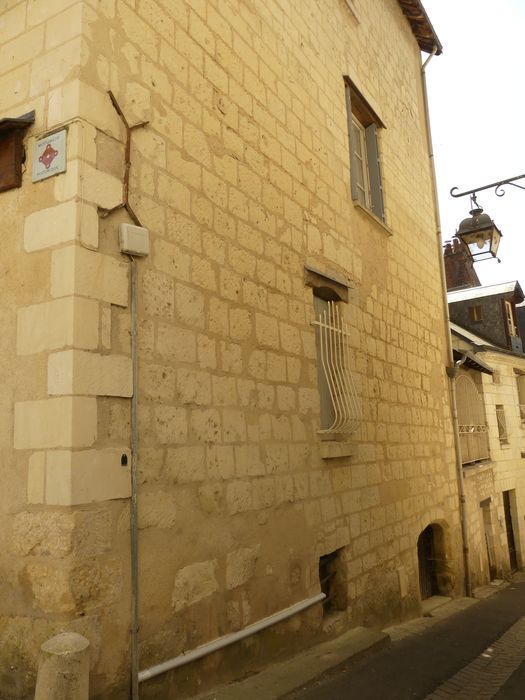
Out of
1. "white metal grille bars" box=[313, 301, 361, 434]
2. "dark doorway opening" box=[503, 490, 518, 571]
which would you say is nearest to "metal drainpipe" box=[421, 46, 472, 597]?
"white metal grille bars" box=[313, 301, 361, 434]

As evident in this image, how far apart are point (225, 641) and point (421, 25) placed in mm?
8820

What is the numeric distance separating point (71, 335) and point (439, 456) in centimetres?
584

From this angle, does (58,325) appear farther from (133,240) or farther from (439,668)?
(439,668)

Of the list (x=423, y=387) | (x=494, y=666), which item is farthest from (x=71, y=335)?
(x=423, y=387)

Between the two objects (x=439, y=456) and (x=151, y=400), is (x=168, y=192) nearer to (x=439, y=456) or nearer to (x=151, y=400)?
(x=151, y=400)

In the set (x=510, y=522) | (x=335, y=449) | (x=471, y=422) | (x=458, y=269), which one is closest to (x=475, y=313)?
(x=458, y=269)

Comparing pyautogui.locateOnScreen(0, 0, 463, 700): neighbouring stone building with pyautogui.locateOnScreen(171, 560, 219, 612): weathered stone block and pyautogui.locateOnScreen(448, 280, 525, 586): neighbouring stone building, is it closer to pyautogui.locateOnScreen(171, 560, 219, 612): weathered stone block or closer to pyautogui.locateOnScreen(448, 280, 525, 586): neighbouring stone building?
pyautogui.locateOnScreen(171, 560, 219, 612): weathered stone block

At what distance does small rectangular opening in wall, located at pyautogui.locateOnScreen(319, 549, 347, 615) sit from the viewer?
4.70m

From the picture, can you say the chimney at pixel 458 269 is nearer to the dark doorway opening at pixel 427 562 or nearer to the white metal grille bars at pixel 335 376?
the dark doorway opening at pixel 427 562

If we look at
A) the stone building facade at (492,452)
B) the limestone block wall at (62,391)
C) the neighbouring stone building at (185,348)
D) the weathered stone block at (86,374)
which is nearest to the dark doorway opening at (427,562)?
the stone building facade at (492,452)

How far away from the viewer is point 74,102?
287cm

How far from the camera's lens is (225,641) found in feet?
10.7

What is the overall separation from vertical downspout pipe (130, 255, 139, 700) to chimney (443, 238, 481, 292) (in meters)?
16.5

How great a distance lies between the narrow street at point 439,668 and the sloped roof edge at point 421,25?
8.13 m
